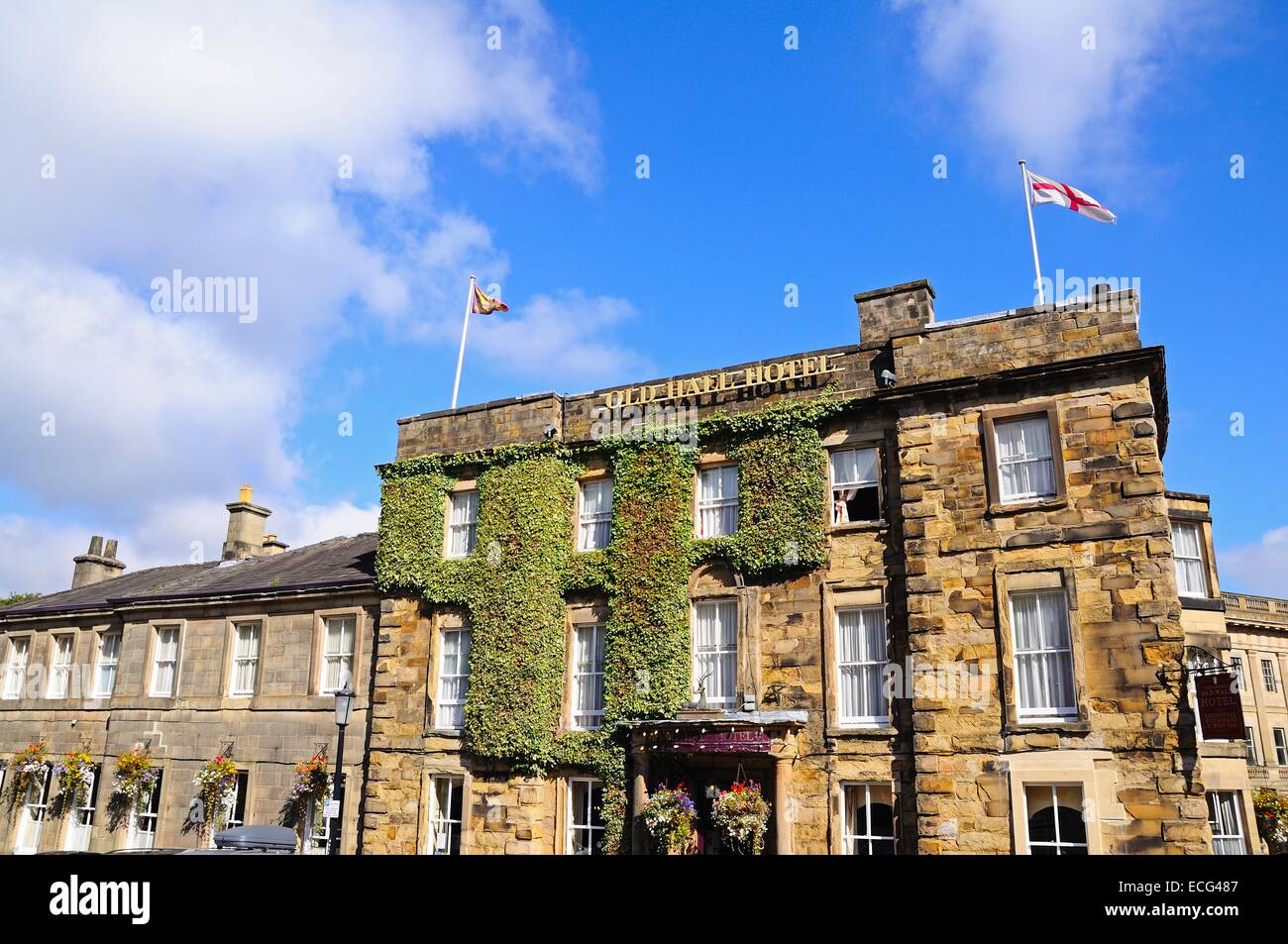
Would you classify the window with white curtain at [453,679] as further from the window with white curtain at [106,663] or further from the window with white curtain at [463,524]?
the window with white curtain at [106,663]

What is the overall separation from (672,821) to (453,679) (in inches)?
279

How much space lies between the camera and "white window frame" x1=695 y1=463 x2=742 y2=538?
21.1 metres

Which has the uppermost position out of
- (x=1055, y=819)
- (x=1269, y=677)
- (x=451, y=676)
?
(x=1269, y=677)

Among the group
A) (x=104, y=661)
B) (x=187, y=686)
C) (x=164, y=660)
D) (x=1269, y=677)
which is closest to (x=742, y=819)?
(x=187, y=686)

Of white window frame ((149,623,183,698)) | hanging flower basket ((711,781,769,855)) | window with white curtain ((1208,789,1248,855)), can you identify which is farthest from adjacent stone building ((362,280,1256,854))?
white window frame ((149,623,183,698))

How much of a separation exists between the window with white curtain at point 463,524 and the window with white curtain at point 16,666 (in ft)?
62.2

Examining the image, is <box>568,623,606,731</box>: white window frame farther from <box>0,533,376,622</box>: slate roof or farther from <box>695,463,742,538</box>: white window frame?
<box>0,533,376,622</box>: slate roof

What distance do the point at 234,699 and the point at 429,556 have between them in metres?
7.76

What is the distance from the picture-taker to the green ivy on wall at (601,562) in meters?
20.3

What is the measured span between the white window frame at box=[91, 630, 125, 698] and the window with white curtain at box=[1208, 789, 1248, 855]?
3097 cm

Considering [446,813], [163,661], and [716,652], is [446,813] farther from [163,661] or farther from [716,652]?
[163,661]

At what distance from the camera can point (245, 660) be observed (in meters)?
27.1
